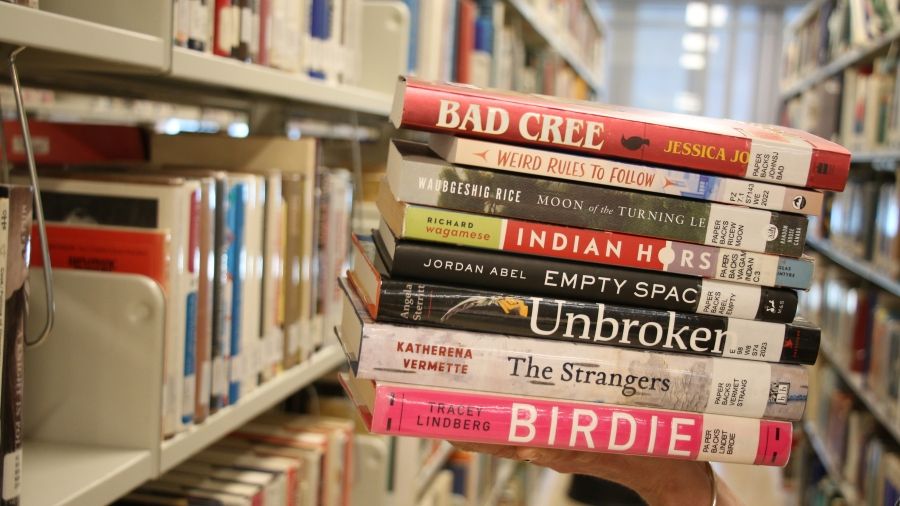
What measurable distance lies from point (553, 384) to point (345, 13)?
0.91m

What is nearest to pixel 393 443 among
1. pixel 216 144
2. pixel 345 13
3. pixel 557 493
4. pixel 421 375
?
pixel 216 144

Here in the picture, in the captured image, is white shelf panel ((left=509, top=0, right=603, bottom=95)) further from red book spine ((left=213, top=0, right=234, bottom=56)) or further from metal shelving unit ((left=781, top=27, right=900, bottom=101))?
red book spine ((left=213, top=0, right=234, bottom=56))

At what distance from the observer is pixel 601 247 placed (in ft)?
2.52

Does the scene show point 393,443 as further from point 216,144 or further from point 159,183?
point 159,183

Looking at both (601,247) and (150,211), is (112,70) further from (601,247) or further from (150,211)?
(601,247)

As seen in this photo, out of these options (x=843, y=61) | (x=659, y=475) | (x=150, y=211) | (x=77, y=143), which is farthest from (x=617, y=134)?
(x=843, y=61)

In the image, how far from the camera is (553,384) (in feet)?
2.53

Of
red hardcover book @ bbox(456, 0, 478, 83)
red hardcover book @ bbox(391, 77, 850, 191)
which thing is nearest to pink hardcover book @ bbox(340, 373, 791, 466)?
red hardcover book @ bbox(391, 77, 850, 191)

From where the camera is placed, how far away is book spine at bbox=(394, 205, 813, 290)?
753 mm

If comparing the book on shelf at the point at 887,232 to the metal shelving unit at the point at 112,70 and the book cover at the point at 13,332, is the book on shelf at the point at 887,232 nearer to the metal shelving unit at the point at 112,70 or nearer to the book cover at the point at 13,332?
the metal shelving unit at the point at 112,70

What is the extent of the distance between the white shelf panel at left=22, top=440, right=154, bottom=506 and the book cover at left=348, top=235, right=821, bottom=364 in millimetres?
305

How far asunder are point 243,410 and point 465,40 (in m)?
1.37

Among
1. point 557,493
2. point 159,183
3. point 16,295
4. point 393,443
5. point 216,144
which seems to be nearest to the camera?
point 16,295

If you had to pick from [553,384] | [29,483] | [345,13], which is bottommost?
[29,483]
